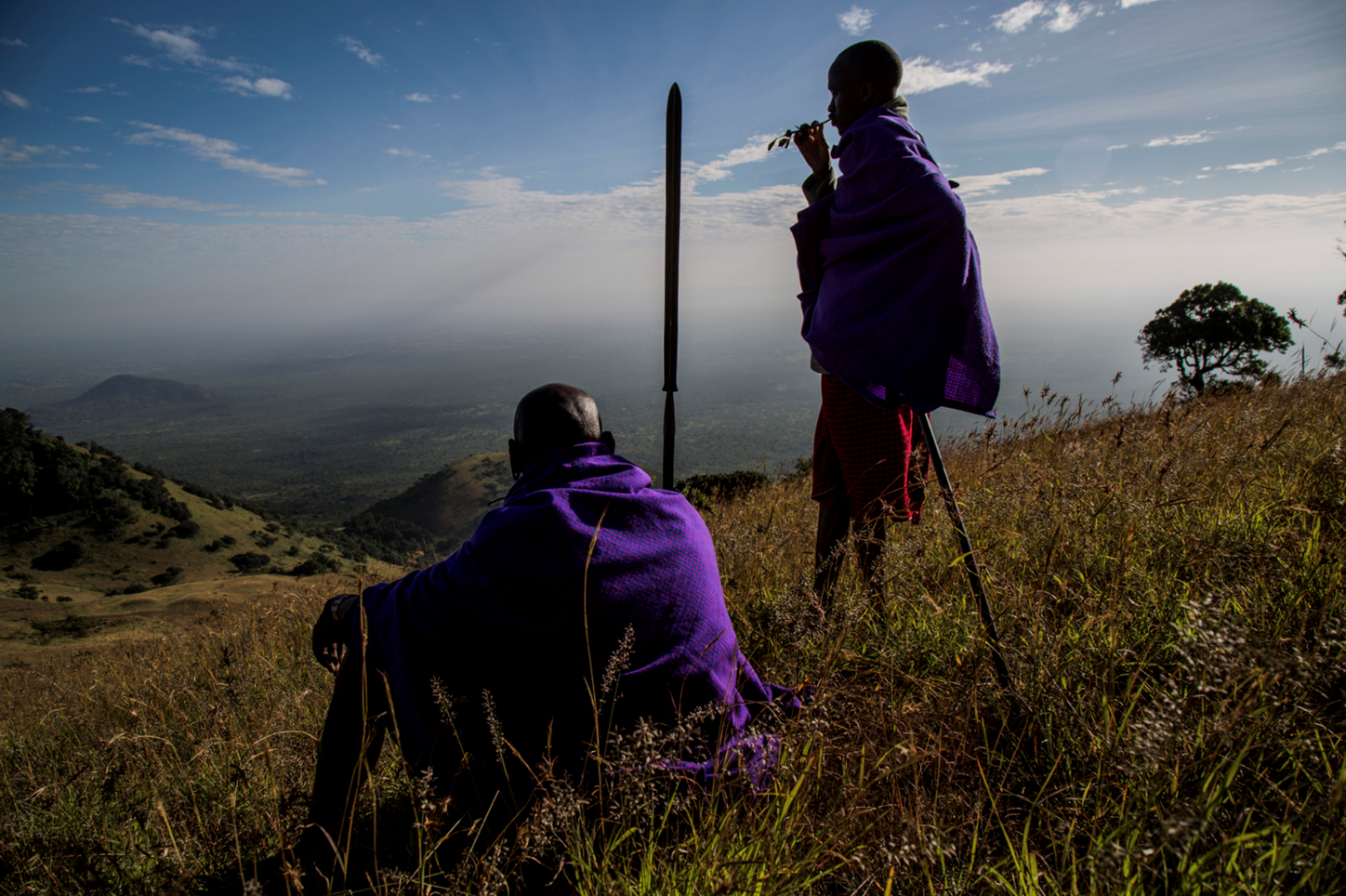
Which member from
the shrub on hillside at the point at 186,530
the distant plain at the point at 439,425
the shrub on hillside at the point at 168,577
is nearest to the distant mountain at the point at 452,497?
the distant plain at the point at 439,425

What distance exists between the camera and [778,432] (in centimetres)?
10356

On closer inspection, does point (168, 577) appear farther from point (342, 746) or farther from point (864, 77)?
point (864, 77)

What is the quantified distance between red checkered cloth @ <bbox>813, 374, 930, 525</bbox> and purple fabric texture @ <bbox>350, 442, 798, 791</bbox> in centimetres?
92

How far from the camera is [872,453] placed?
2.25 metres


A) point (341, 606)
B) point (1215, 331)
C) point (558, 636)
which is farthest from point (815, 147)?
point (1215, 331)

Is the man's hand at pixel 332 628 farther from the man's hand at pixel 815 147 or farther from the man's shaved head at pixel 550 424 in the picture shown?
the man's hand at pixel 815 147

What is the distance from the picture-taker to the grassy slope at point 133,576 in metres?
15.8

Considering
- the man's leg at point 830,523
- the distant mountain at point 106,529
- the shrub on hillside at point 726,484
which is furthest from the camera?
the distant mountain at point 106,529

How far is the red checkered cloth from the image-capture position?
223cm

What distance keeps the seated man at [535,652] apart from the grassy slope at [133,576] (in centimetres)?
1579

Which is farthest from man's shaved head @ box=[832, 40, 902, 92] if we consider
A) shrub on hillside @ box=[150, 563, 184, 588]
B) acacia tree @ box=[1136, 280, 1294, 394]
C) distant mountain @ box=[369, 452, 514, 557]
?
distant mountain @ box=[369, 452, 514, 557]

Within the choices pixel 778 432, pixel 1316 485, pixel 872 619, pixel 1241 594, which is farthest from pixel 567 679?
pixel 778 432

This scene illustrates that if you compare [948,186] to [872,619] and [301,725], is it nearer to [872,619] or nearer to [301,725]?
[872,619]

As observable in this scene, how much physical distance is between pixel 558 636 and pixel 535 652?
0.26ft
